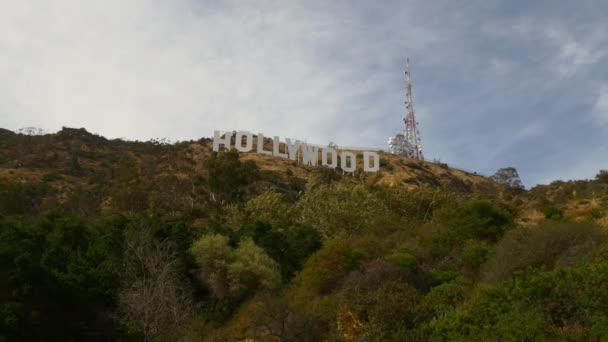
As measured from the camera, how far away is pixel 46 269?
2620 cm

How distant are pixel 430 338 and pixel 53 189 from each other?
44.9 metres

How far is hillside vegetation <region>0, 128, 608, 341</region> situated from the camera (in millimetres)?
17250

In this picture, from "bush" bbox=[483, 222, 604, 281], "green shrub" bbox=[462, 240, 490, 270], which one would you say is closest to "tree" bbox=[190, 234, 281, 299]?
"green shrub" bbox=[462, 240, 490, 270]

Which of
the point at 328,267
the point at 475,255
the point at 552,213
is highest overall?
the point at 552,213

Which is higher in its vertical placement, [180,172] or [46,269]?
[180,172]

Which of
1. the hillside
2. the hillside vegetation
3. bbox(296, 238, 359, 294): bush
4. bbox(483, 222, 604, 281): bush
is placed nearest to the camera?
the hillside vegetation

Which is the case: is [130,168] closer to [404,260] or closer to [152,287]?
[152,287]

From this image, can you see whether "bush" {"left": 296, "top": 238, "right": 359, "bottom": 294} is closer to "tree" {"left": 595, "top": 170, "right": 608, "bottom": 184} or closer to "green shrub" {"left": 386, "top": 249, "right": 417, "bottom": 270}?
"green shrub" {"left": 386, "top": 249, "right": 417, "bottom": 270}

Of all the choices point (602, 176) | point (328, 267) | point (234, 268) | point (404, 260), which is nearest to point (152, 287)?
point (234, 268)

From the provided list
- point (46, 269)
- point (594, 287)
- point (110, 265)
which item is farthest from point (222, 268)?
point (594, 287)

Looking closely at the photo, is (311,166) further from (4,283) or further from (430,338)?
(430,338)

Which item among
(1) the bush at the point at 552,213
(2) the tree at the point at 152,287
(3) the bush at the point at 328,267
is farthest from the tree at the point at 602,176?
(2) the tree at the point at 152,287

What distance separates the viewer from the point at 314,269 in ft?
86.0

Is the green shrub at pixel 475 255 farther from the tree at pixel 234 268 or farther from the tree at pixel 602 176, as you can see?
the tree at pixel 602 176
